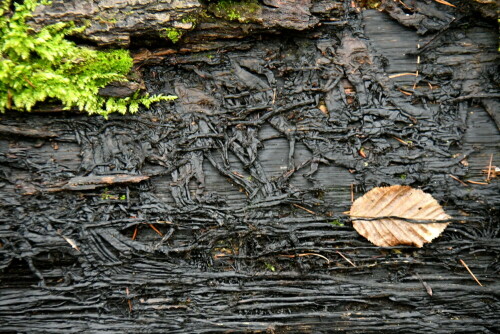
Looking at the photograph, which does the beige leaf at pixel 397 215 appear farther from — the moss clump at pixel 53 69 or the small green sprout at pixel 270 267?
the moss clump at pixel 53 69

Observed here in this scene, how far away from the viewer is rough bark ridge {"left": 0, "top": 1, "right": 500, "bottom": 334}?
2.48 m

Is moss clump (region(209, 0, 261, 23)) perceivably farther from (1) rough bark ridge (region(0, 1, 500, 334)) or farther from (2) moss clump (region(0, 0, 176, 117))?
(2) moss clump (region(0, 0, 176, 117))

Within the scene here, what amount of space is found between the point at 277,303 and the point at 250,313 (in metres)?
0.19

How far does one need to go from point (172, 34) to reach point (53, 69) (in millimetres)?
771

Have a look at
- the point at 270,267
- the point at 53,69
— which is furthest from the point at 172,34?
the point at 270,267

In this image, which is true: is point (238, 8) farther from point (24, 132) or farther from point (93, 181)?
point (24, 132)

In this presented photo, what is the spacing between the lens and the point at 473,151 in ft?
8.34

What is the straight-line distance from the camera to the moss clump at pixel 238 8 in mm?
2469

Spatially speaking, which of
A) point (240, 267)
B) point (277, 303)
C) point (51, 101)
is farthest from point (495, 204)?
point (51, 101)

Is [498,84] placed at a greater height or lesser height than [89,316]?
greater

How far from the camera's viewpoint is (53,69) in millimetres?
2396

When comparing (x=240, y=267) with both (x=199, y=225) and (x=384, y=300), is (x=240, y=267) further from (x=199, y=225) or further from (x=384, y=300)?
(x=384, y=300)

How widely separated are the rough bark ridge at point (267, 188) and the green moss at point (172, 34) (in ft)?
0.39

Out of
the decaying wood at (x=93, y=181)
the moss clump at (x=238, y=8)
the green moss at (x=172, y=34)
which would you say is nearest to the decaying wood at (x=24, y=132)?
the decaying wood at (x=93, y=181)
